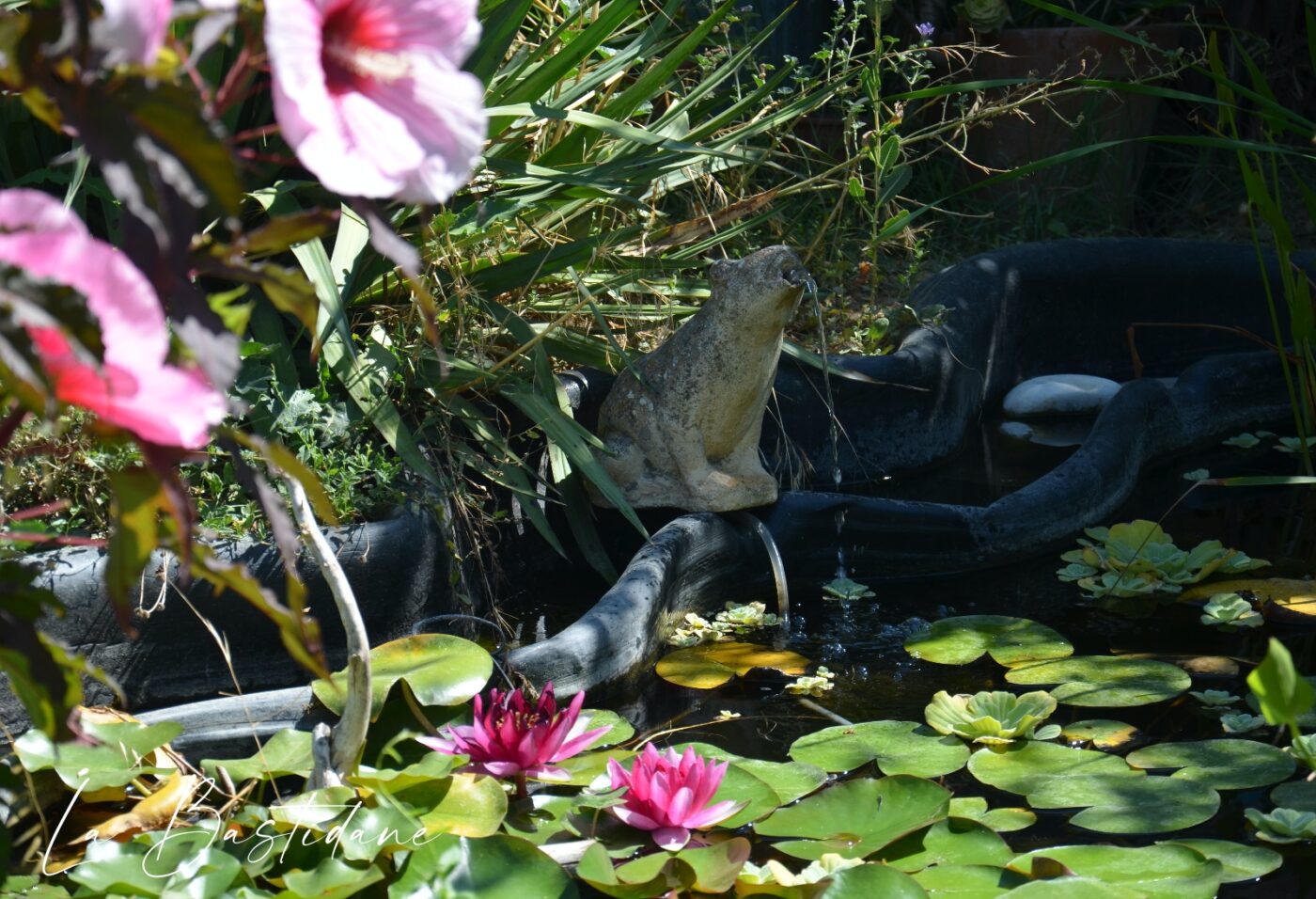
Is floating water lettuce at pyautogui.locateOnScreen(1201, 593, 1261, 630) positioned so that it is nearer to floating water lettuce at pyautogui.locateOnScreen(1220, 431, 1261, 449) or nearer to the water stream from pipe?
the water stream from pipe

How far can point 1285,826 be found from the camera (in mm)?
1511

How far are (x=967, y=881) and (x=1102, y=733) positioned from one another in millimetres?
558

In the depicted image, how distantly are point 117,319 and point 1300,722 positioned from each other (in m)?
1.77

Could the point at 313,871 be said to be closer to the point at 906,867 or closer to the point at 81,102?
the point at 906,867

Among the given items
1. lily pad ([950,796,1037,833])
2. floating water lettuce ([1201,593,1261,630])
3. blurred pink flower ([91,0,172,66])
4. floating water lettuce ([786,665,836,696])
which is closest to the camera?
blurred pink flower ([91,0,172,66])

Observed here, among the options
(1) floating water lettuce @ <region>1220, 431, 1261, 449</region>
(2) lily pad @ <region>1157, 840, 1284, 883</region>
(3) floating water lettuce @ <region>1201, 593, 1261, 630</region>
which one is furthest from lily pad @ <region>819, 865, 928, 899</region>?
(1) floating water lettuce @ <region>1220, 431, 1261, 449</region>

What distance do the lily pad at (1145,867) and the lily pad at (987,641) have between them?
0.69 m

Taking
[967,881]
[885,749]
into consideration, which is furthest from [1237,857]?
[885,749]

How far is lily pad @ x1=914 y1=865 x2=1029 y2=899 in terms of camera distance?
133 centimetres

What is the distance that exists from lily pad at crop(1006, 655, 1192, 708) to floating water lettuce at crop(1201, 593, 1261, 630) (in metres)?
0.22

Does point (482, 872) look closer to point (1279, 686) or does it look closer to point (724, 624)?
point (1279, 686)

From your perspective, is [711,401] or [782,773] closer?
[782,773]

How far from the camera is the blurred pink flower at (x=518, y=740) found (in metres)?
1.49

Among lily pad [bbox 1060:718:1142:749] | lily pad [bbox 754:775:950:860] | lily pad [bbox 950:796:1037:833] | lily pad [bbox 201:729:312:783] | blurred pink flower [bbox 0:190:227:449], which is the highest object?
blurred pink flower [bbox 0:190:227:449]
